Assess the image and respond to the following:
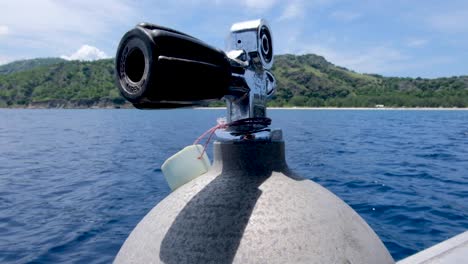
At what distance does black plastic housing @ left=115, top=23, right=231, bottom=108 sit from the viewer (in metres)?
1.48

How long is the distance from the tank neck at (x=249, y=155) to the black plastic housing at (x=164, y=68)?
55 centimetres

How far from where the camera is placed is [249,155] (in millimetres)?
2248

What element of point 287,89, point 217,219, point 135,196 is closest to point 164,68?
point 217,219

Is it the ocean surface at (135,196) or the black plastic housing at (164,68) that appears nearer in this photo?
the black plastic housing at (164,68)

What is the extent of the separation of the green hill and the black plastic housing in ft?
486

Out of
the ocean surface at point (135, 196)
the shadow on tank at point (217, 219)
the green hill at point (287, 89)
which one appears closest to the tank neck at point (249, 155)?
the shadow on tank at point (217, 219)

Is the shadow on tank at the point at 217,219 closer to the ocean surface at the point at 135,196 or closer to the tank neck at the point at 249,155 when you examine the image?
the tank neck at the point at 249,155

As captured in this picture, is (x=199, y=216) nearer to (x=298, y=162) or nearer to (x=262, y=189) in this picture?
(x=262, y=189)

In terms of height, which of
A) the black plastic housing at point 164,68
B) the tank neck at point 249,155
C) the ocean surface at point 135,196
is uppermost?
the black plastic housing at point 164,68

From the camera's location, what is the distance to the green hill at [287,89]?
149m

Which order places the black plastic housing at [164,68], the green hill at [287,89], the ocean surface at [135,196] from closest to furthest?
the black plastic housing at [164,68], the ocean surface at [135,196], the green hill at [287,89]

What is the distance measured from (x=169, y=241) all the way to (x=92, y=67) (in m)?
197

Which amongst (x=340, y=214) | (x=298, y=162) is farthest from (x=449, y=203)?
(x=340, y=214)

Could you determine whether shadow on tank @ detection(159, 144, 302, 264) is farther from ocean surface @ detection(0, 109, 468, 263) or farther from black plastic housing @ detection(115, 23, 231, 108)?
ocean surface @ detection(0, 109, 468, 263)
